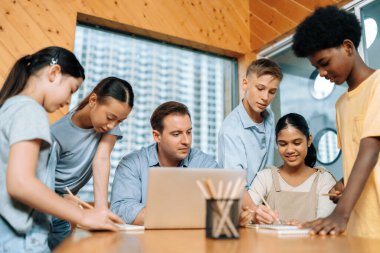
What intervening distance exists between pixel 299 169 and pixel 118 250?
1.30 meters

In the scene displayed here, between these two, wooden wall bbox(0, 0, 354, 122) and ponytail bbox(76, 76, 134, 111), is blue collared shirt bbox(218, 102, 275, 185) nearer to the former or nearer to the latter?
ponytail bbox(76, 76, 134, 111)

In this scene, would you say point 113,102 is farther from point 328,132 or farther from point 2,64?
point 328,132

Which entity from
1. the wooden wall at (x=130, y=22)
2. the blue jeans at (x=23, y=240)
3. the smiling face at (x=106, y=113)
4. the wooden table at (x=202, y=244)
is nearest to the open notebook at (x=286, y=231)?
the wooden table at (x=202, y=244)

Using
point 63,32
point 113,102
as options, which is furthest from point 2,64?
point 113,102

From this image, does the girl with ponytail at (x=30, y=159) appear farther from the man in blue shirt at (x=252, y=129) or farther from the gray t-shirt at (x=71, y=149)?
the man in blue shirt at (x=252, y=129)

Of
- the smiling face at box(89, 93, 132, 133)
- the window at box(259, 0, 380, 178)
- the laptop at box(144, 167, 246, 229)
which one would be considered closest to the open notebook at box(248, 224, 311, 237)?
the laptop at box(144, 167, 246, 229)

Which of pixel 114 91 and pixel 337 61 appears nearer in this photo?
pixel 337 61

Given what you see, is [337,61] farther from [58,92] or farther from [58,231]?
[58,231]

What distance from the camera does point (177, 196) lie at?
44.9 inches

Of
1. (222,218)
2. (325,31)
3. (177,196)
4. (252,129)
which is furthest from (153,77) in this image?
(222,218)

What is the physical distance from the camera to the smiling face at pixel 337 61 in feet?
4.19

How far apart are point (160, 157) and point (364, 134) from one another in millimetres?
1001

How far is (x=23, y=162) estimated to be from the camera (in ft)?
3.06

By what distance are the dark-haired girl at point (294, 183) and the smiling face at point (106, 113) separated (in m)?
0.72
